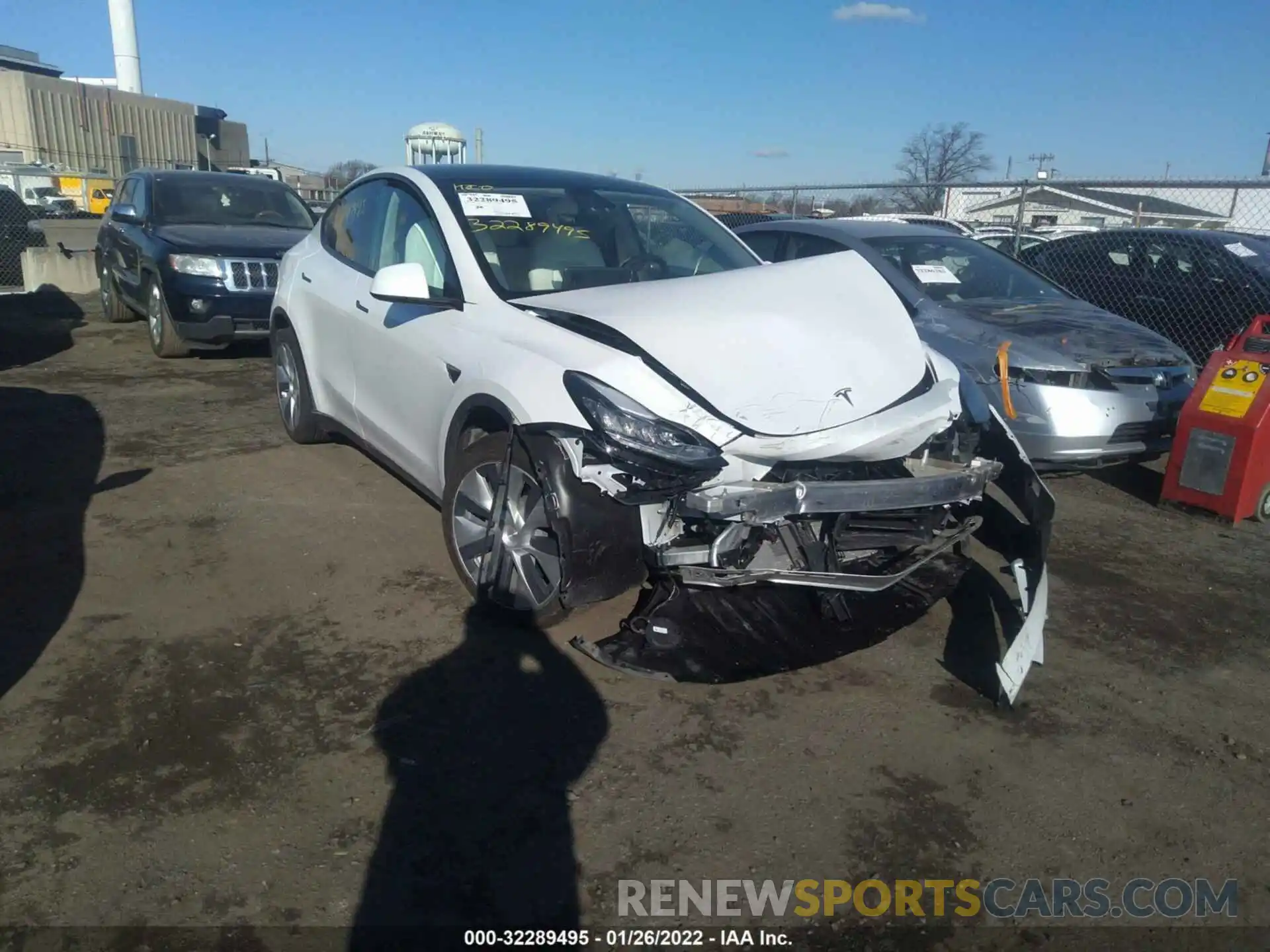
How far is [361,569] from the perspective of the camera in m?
4.39

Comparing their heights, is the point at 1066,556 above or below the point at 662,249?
below

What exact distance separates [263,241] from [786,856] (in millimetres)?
7906

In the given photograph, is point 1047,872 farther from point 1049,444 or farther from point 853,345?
point 1049,444

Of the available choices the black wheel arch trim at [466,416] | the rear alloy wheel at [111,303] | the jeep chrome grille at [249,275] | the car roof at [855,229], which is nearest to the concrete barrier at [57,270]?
the rear alloy wheel at [111,303]

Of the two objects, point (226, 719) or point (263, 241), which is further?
point (263, 241)

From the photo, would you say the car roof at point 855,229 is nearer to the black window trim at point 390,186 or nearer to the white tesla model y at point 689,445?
the white tesla model y at point 689,445

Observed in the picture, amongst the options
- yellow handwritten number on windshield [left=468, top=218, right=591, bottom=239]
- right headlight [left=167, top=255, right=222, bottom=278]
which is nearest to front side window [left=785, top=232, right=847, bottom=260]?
yellow handwritten number on windshield [left=468, top=218, right=591, bottom=239]

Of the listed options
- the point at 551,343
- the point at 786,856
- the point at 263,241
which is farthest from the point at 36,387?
the point at 786,856

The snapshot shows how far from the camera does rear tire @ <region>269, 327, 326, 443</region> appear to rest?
562 cm

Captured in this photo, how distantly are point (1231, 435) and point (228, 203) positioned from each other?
Answer: 9.04 m

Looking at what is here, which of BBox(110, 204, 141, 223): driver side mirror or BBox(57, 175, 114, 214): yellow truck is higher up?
BBox(110, 204, 141, 223): driver side mirror

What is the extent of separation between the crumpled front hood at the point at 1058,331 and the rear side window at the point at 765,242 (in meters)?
1.34

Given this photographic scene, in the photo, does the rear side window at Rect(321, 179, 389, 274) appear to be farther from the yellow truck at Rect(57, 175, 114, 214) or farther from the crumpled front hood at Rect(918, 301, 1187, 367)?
the yellow truck at Rect(57, 175, 114, 214)

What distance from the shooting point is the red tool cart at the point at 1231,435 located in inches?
209
